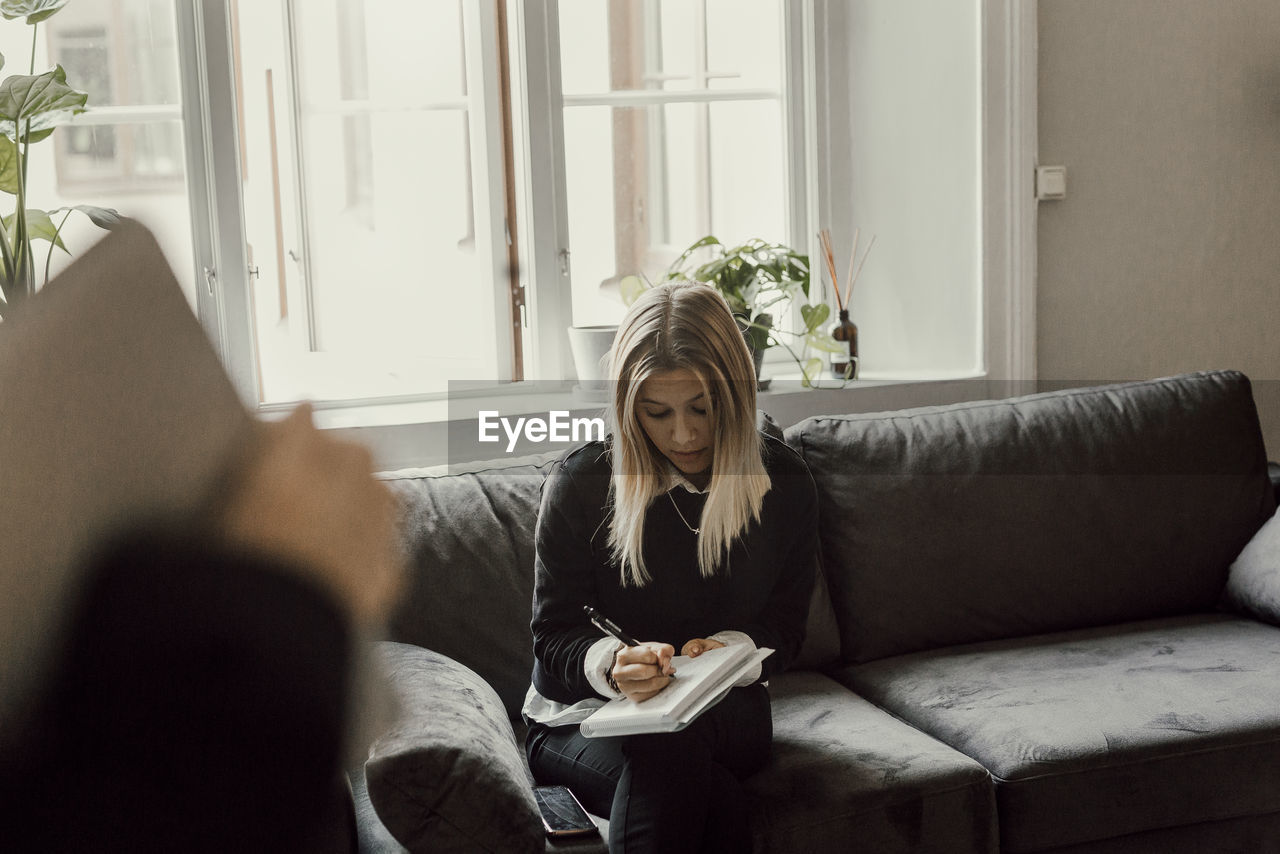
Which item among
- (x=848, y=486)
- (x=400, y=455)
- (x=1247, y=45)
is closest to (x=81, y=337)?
(x=848, y=486)

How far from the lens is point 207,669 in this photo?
27cm

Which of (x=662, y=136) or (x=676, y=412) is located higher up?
(x=662, y=136)

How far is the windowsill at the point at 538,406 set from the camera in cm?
244

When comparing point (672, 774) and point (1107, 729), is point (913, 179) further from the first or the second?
point (672, 774)

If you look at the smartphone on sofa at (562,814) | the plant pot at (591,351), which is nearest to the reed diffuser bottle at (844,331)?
the plant pot at (591,351)

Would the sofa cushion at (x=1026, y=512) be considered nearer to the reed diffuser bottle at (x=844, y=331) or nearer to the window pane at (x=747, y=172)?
the reed diffuser bottle at (x=844, y=331)

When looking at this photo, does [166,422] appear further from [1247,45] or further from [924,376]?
[1247,45]

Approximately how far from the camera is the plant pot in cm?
253

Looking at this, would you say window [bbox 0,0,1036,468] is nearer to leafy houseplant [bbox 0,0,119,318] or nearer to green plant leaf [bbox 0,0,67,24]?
leafy houseplant [bbox 0,0,119,318]

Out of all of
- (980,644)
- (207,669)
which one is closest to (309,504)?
(207,669)

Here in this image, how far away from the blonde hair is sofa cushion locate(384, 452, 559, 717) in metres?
Answer: 0.27

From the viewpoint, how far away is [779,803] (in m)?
1.54

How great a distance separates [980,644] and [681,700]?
95cm

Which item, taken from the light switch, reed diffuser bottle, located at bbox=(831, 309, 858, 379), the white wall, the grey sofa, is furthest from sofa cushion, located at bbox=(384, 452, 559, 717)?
the light switch
